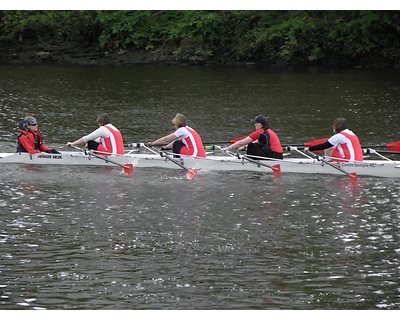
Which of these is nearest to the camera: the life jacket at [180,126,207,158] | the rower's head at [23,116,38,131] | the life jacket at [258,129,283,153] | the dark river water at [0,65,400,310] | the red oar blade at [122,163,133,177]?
the dark river water at [0,65,400,310]

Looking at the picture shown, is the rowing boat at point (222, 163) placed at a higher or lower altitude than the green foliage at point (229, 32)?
lower

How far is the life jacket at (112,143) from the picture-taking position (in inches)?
855

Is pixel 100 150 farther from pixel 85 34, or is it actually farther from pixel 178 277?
pixel 85 34

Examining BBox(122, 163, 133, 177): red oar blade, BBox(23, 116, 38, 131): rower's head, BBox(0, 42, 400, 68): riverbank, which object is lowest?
BBox(122, 163, 133, 177): red oar blade

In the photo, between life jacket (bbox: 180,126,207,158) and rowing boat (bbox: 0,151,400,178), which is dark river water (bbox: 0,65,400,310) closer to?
rowing boat (bbox: 0,151,400,178)

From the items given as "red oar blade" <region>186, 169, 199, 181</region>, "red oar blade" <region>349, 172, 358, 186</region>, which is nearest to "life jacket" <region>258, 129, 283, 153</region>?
"red oar blade" <region>186, 169, 199, 181</region>

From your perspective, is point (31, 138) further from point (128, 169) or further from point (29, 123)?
point (128, 169)

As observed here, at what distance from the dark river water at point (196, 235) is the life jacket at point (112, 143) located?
619mm

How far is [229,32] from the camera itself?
50.5 m

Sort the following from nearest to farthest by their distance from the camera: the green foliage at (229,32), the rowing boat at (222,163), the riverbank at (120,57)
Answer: the rowing boat at (222,163)
the green foliage at (229,32)
the riverbank at (120,57)

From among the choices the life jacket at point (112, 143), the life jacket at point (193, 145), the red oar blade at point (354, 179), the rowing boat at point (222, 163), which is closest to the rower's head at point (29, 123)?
the rowing boat at point (222, 163)

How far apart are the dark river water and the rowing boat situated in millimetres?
277

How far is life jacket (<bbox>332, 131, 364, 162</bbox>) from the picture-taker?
2053 centimetres

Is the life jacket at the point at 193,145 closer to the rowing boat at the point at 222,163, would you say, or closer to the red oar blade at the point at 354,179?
the rowing boat at the point at 222,163
